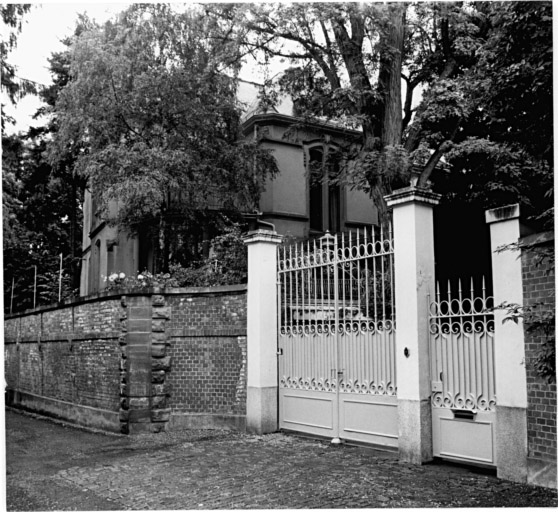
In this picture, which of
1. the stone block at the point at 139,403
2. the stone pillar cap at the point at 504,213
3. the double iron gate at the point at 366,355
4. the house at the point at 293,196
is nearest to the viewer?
the stone pillar cap at the point at 504,213

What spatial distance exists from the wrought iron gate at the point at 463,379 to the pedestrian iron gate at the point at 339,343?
2.16 feet

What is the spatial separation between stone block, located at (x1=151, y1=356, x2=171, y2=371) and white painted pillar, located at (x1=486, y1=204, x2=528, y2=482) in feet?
18.3

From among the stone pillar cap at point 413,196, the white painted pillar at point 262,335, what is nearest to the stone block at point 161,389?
the white painted pillar at point 262,335

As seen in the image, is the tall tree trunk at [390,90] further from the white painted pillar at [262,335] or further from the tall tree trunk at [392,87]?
the white painted pillar at [262,335]

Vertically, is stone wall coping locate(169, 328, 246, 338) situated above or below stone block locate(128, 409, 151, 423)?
above

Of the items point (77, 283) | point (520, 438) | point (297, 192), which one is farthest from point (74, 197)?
point (520, 438)

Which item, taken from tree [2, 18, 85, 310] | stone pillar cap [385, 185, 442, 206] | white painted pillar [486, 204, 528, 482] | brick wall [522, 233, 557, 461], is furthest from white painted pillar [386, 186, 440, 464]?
tree [2, 18, 85, 310]

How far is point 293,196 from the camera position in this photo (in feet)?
62.1

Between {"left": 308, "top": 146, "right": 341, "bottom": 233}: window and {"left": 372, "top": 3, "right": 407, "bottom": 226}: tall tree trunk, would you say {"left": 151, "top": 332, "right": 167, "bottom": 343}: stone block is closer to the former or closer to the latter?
{"left": 372, "top": 3, "right": 407, "bottom": 226}: tall tree trunk

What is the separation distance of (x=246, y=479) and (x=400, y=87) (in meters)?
10.3

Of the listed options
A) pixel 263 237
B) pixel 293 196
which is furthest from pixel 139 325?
pixel 293 196

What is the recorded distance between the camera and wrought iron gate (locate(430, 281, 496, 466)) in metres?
6.93

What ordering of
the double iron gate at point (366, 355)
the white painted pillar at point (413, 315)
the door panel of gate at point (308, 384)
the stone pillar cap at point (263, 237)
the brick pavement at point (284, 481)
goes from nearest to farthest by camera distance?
the brick pavement at point (284, 481) < the double iron gate at point (366, 355) < the white painted pillar at point (413, 315) < the door panel of gate at point (308, 384) < the stone pillar cap at point (263, 237)

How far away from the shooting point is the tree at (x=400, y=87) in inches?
518
